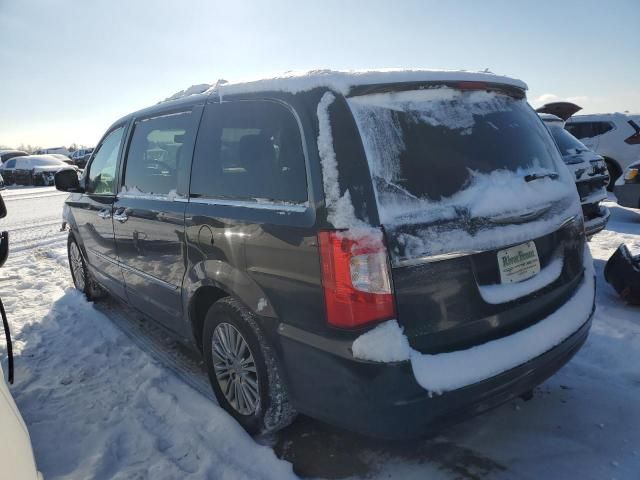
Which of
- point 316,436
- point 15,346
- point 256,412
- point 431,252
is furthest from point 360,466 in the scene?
point 15,346

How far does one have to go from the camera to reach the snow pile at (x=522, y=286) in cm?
202

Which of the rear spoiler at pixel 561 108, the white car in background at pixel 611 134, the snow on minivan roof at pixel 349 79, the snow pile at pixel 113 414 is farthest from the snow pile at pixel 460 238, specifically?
the rear spoiler at pixel 561 108

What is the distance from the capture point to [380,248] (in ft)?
5.98

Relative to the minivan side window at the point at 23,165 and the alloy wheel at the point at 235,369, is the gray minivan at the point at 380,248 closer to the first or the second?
the alloy wheel at the point at 235,369

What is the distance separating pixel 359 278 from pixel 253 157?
93 centimetres

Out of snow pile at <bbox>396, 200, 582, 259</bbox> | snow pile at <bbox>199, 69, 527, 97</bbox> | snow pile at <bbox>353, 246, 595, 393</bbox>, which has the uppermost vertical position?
snow pile at <bbox>199, 69, 527, 97</bbox>

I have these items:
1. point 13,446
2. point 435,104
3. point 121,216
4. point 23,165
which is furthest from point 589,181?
point 23,165

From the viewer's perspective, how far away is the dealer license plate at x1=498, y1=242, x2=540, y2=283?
207cm

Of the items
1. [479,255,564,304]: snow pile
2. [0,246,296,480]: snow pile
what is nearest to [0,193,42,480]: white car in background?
[0,246,296,480]: snow pile

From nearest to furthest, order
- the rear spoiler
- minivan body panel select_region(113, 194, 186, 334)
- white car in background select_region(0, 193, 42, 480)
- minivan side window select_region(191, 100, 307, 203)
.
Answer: white car in background select_region(0, 193, 42, 480), minivan side window select_region(191, 100, 307, 203), minivan body panel select_region(113, 194, 186, 334), the rear spoiler

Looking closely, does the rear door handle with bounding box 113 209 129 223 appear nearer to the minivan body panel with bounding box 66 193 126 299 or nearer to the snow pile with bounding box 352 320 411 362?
the minivan body panel with bounding box 66 193 126 299

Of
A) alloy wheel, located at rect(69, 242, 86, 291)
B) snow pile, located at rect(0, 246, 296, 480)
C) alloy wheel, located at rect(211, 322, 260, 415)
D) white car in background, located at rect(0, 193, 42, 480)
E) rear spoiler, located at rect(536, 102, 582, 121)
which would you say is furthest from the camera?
rear spoiler, located at rect(536, 102, 582, 121)

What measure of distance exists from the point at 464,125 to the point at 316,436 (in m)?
1.81

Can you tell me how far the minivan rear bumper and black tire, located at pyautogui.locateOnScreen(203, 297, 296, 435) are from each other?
221mm
